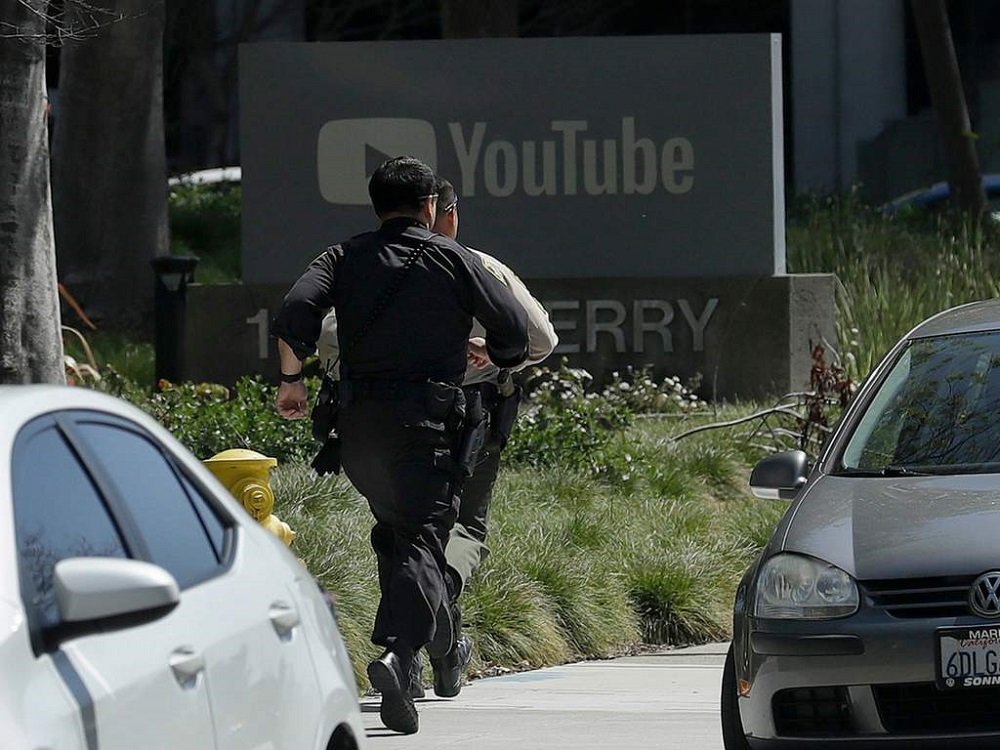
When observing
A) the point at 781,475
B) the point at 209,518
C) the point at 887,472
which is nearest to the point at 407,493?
the point at 781,475

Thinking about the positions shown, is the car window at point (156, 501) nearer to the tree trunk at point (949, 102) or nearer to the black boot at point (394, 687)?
the black boot at point (394, 687)

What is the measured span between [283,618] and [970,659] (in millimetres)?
2241

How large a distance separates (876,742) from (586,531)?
462 centimetres

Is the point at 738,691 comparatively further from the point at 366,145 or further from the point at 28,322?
the point at 366,145

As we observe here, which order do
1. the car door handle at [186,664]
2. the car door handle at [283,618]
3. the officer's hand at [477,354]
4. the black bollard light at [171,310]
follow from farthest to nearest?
the black bollard light at [171,310], the officer's hand at [477,354], the car door handle at [283,618], the car door handle at [186,664]

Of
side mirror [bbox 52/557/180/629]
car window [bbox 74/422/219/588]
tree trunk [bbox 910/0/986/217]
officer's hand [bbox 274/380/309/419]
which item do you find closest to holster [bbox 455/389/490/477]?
officer's hand [bbox 274/380/309/419]

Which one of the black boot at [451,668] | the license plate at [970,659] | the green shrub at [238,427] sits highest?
the green shrub at [238,427]

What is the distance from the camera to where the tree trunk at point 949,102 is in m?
22.1

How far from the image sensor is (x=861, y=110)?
32.0 metres

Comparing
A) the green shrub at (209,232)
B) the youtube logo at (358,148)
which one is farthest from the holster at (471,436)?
the green shrub at (209,232)

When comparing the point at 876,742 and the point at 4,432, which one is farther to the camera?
the point at 876,742

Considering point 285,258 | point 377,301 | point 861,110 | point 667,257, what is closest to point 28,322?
point 377,301

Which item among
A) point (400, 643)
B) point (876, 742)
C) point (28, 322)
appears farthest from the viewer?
point (28, 322)

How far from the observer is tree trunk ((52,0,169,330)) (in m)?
18.7
